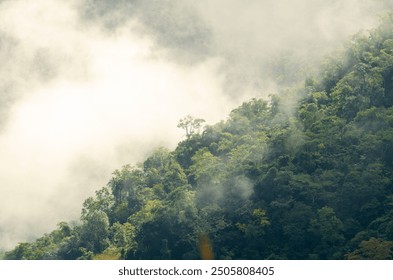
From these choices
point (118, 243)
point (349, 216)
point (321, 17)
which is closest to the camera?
point (349, 216)

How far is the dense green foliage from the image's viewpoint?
220 ft

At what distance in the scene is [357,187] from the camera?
222ft

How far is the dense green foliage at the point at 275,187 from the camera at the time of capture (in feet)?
220

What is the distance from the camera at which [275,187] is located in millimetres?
72438

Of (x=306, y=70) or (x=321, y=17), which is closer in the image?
(x=306, y=70)

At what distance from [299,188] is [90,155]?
8605 cm

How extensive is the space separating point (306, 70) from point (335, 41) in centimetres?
3304

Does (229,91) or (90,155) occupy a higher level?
(229,91)

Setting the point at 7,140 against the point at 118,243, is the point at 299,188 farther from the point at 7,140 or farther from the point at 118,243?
the point at 7,140
